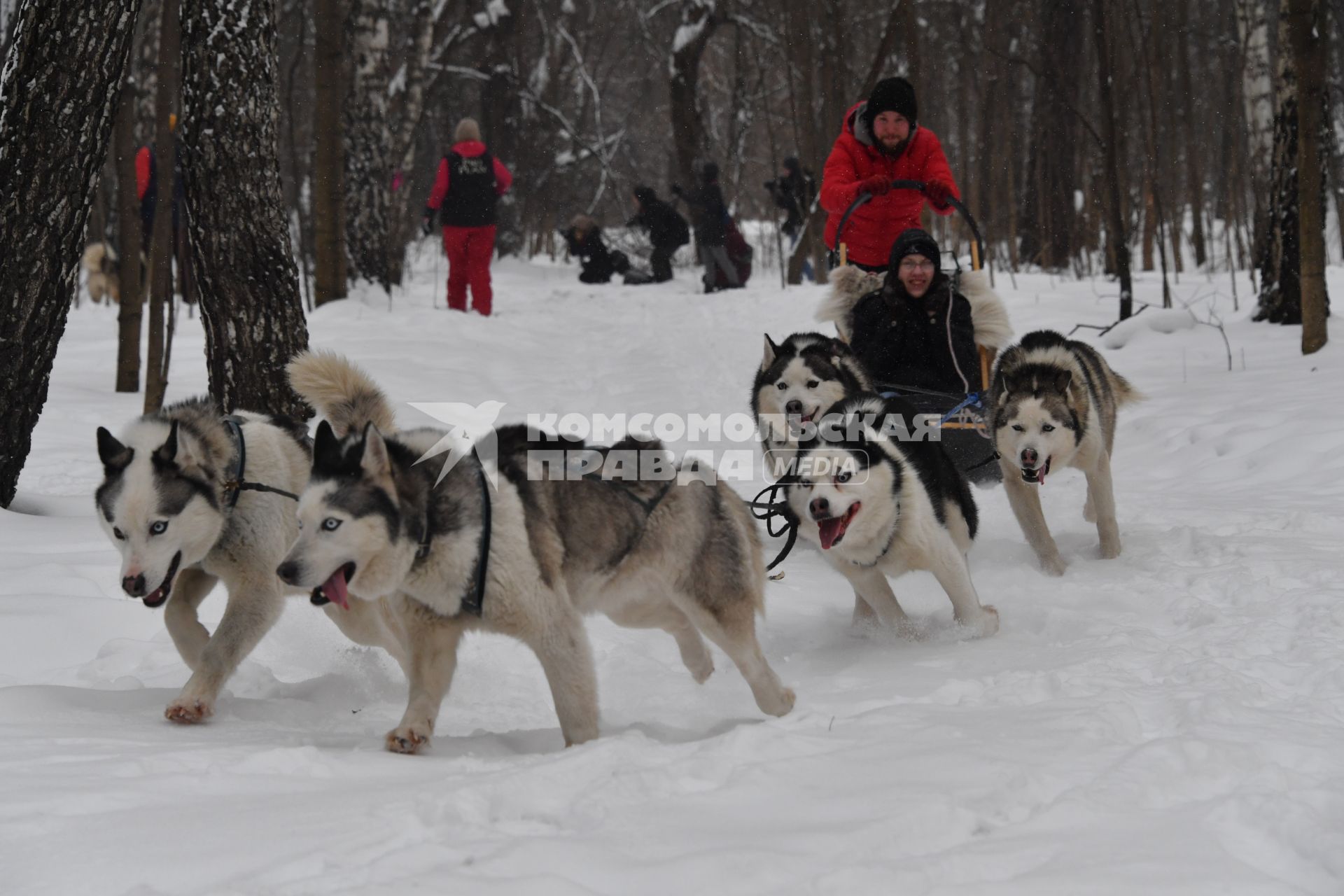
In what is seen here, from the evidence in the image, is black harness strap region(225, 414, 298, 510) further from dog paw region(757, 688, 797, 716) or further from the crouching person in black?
the crouching person in black

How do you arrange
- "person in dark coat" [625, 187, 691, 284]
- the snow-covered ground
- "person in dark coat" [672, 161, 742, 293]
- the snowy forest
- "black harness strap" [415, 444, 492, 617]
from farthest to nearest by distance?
"person in dark coat" [625, 187, 691, 284] → "person in dark coat" [672, 161, 742, 293] → "black harness strap" [415, 444, 492, 617] → the snowy forest → the snow-covered ground

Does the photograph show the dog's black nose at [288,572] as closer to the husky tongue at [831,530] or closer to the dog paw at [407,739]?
the dog paw at [407,739]

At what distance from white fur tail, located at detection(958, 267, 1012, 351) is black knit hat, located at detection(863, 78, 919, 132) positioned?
3.94 feet

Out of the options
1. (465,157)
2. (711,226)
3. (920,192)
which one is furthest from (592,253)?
(920,192)

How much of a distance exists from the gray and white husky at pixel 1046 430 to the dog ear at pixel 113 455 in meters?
3.28

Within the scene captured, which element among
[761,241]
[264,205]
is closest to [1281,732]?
[264,205]

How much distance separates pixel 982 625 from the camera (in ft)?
13.0

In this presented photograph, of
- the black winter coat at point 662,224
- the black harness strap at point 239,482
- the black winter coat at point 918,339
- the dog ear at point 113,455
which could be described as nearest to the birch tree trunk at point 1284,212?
the black winter coat at point 918,339

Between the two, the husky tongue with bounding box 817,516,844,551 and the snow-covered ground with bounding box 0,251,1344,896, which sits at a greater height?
the husky tongue with bounding box 817,516,844,551

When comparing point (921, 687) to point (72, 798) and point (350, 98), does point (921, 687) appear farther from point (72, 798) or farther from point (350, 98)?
point (350, 98)

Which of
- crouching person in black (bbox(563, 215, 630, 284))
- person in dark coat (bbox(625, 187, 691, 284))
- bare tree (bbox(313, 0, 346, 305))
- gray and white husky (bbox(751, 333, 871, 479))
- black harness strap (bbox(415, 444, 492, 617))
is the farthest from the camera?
crouching person in black (bbox(563, 215, 630, 284))

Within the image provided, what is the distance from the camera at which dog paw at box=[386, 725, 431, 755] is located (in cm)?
282

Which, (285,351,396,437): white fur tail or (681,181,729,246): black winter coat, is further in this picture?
(681,181,729,246): black winter coat

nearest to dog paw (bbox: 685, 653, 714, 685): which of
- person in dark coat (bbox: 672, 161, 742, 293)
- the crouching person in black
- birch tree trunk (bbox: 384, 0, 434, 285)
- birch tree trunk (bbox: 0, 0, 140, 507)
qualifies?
birch tree trunk (bbox: 0, 0, 140, 507)
